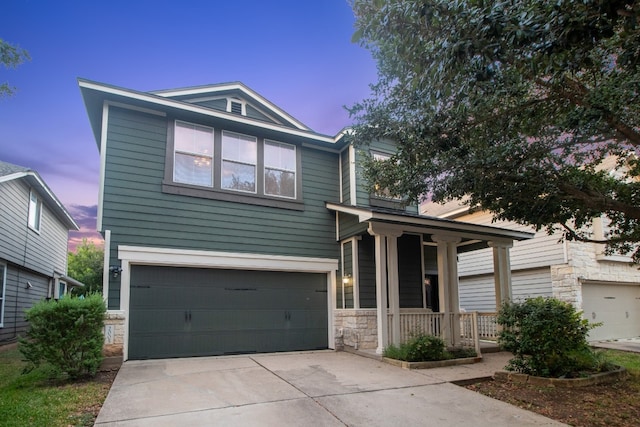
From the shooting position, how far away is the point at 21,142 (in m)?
15.8

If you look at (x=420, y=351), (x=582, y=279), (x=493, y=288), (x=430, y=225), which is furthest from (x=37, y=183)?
(x=582, y=279)

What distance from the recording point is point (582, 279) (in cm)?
1237

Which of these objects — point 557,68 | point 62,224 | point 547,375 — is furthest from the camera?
point 62,224

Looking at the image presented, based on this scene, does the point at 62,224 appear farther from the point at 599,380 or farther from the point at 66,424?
the point at 599,380

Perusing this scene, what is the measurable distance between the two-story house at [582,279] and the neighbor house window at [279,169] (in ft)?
18.0

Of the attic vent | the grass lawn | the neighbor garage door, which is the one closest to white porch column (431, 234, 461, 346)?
the attic vent

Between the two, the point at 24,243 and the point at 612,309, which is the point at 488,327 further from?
the point at 24,243

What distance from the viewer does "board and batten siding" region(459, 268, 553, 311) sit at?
1313 cm

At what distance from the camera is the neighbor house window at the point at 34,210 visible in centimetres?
1314

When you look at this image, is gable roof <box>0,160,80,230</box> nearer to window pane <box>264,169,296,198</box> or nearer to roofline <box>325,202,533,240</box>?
window pane <box>264,169,296,198</box>

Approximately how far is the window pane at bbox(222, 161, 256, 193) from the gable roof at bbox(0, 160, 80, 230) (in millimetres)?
5846

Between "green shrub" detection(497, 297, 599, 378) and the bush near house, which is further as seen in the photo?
the bush near house

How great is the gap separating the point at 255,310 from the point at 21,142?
12882mm

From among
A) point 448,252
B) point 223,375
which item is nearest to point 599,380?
point 448,252
